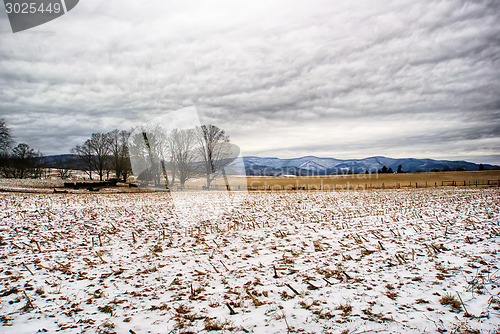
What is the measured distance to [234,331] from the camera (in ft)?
13.1

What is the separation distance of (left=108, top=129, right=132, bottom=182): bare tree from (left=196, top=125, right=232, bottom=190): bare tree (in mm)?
18354

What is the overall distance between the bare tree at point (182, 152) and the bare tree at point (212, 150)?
2107 millimetres

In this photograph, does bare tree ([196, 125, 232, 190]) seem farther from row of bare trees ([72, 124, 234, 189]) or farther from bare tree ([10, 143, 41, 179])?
bare tree ([10, 143, 41, 179])

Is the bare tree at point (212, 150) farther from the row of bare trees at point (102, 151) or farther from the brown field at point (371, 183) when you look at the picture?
the row of bare trees at point (102, 151)

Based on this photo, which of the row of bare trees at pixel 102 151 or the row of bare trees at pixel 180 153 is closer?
the row of bare trees at pixel 180 153

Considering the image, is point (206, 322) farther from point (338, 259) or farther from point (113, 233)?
point (113, 233)

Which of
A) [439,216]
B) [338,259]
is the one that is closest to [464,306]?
[338,259]

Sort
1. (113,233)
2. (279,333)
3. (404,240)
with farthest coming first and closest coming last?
(113,233) → (404,240) → (279,333)

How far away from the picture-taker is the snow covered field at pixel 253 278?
4176 mm

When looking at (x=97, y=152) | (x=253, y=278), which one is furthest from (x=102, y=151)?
(x=253, y=278)

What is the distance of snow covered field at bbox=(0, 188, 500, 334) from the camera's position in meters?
4.18

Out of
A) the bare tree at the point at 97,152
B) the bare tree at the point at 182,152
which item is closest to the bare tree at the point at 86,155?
the bare tree at the point at 97,152

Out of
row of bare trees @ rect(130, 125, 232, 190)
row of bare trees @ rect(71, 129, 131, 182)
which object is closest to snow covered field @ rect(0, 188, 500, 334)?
row of bare trees @ rect(130, 125, 232, 190)

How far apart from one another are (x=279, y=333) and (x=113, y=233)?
352 inches
